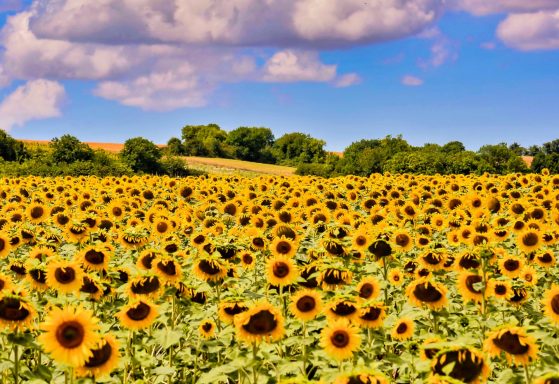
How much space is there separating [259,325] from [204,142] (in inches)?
5797

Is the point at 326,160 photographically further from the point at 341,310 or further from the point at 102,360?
the point at 102,360

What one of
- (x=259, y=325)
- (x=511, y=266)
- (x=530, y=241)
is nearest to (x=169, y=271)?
(x=259, y=325)

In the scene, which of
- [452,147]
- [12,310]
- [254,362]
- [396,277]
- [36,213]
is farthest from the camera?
[452,147]

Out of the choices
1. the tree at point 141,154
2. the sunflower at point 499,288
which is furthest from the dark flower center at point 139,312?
the tree at point 141,154

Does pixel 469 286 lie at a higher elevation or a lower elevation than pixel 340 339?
Result: higher

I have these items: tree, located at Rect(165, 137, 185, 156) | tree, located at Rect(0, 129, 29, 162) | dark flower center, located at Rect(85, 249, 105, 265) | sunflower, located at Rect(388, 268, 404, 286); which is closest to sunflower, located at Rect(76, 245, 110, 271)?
dark flower center, located at Rect(85, 249, 105, 265)

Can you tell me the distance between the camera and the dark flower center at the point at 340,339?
5.80 meters

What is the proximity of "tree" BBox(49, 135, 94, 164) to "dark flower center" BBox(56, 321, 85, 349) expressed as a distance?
4581 centimetres

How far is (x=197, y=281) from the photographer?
866cm

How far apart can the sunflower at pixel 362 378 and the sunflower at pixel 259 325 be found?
5.63ft

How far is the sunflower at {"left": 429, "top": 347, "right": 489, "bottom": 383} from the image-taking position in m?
4.56

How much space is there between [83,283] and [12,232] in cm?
468

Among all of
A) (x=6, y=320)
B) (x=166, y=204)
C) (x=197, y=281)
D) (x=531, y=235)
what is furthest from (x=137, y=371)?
(x=166, y=204)

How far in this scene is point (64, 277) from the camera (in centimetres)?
742
